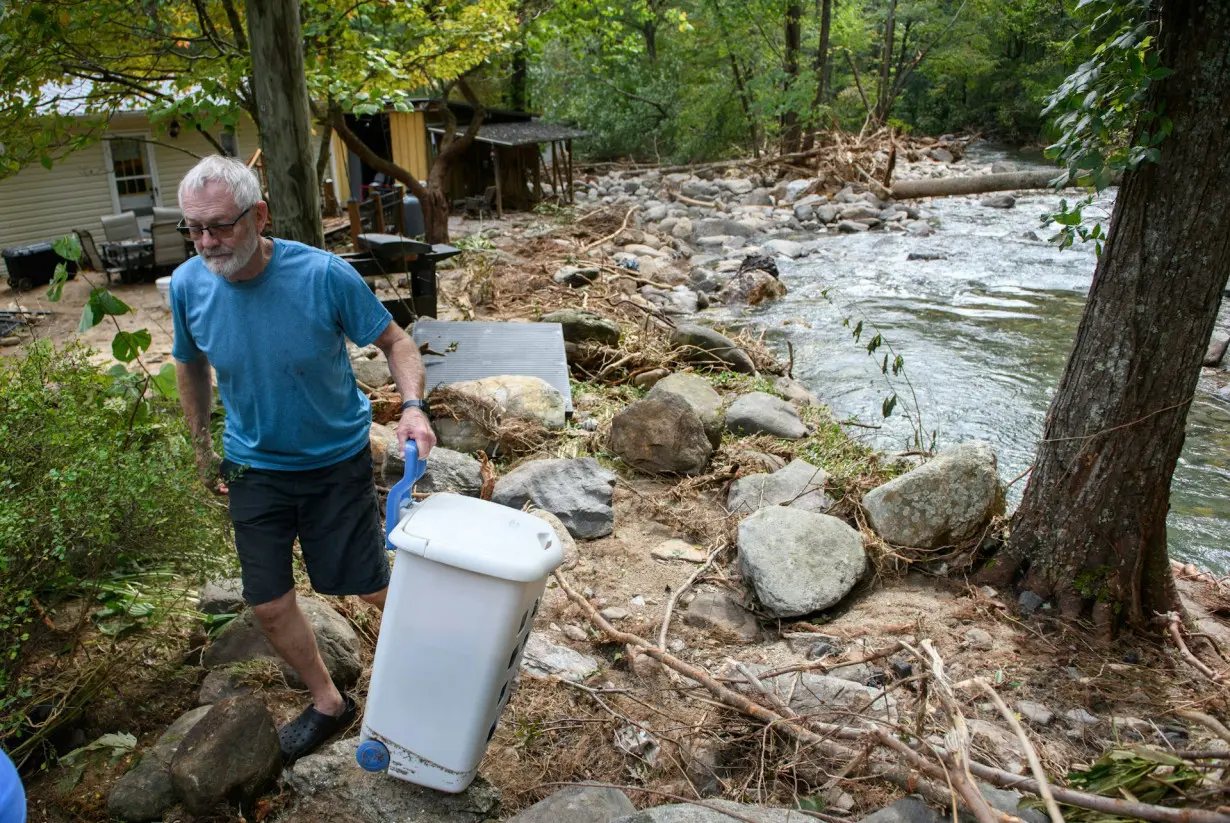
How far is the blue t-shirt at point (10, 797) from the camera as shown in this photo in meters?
1.51

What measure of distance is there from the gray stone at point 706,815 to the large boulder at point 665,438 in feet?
10.8

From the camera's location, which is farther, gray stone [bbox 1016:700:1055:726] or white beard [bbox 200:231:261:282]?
gray stone [bbox 1016:700:1055:726]

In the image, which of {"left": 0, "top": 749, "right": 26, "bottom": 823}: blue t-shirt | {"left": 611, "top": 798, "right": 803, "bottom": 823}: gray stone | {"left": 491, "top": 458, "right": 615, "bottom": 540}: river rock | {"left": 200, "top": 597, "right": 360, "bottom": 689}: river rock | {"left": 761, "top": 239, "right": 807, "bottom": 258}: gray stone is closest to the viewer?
→ {"left": 0, "top": 749, "right": 26, "bottom": 823}: blue t-shirt

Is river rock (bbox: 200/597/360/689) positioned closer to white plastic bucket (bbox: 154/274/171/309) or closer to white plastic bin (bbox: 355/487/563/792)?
white plastic bin (bbox: 355/487/563/792)

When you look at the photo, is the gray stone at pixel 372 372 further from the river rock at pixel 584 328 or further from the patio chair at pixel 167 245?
the patio chair at pixel 167 245

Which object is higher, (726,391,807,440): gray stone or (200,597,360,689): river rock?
(200,597,360,689): river rock

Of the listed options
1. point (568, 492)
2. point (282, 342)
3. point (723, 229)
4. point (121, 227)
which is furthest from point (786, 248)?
point (282, 342)

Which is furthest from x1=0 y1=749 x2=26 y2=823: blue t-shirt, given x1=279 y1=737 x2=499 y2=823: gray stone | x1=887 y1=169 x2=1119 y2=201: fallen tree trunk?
x1=887 y1=169 x2=1119 y2=201: fallen tree trunk

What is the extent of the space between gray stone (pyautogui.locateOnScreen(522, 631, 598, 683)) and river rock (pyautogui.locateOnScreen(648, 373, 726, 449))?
230cm

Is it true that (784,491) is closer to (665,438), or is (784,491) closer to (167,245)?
(665,438)

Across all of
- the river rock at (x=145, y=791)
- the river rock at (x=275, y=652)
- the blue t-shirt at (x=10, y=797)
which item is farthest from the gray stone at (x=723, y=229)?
the blue t-shirt at (x=10, y=797)

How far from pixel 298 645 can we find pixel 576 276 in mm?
8765

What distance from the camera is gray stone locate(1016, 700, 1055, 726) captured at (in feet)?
11.0

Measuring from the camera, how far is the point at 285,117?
4348mm
